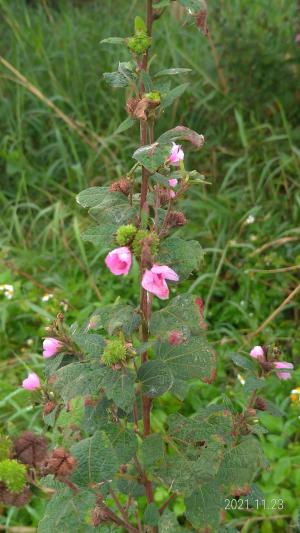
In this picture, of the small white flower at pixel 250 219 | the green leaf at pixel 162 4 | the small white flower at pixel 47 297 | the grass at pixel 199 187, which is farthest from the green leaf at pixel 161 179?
the small white flower at pixel 250 219

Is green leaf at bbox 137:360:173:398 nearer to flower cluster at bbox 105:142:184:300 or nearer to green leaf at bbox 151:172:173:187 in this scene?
flower cluster at bbox 105:142:184:300

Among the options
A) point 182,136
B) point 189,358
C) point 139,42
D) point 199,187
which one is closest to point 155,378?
point 189,358

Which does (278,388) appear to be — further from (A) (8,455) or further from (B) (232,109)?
(B) (232,109)

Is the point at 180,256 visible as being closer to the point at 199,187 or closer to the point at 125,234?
the point at 125,234

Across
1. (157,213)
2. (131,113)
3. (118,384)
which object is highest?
(131,113)

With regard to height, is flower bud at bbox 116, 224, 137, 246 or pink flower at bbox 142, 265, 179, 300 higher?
flower bud at bbox 116, 224, 137, 246

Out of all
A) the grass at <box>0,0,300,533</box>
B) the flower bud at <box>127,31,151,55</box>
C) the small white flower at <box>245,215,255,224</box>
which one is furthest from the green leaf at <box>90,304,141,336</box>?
the small white flower at <box>245,215,255,224</box>

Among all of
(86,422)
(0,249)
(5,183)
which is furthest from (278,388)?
(5,183)
